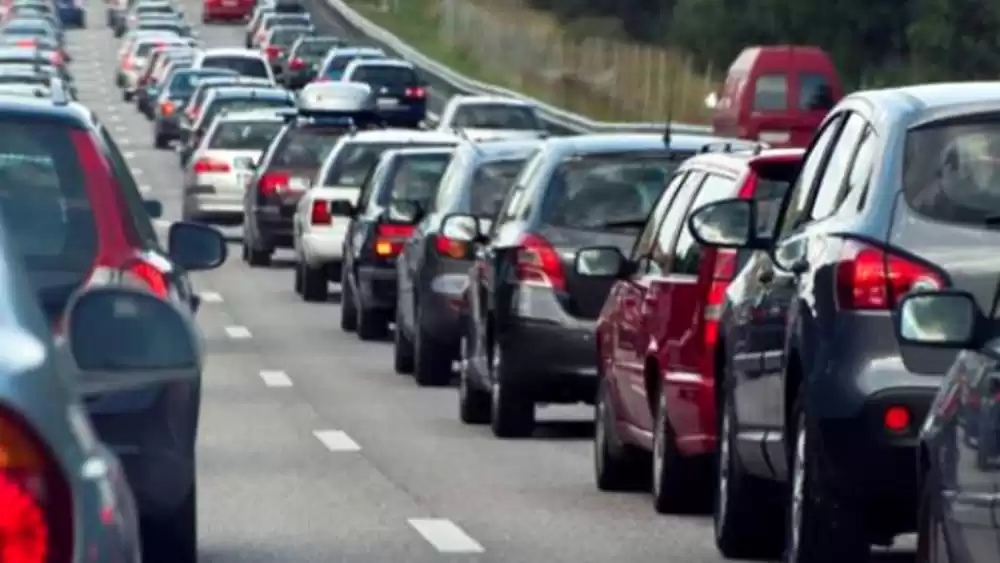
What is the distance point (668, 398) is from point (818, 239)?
2.83 m

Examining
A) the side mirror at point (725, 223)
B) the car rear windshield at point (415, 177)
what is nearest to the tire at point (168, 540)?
the side mirror at point (725, 223)

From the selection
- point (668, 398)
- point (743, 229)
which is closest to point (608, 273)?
point (668, 398)

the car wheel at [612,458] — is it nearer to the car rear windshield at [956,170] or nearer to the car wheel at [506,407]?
the car wheel at [506,407]

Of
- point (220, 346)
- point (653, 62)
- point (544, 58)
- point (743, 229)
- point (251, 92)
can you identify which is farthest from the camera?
point (544, 58)

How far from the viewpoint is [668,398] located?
43.8 feet

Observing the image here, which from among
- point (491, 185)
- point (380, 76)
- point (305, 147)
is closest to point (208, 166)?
point (305, 147)

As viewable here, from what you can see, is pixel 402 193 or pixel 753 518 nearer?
pixel 753 518

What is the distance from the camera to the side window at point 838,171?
10.8 meters

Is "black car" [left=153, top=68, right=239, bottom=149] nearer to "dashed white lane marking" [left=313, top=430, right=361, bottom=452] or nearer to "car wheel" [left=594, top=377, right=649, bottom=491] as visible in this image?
"dashed white lane marking" [left=313, top=430, right=361, bottom=452]

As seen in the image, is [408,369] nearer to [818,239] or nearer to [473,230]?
[473,230]

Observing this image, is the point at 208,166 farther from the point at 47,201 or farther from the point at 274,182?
the point at 47,201

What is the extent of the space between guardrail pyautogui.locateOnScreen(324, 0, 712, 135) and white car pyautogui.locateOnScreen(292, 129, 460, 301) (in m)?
11.6

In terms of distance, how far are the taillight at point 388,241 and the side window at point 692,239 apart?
11965 millimetres

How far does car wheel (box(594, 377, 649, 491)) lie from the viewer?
578 inches
